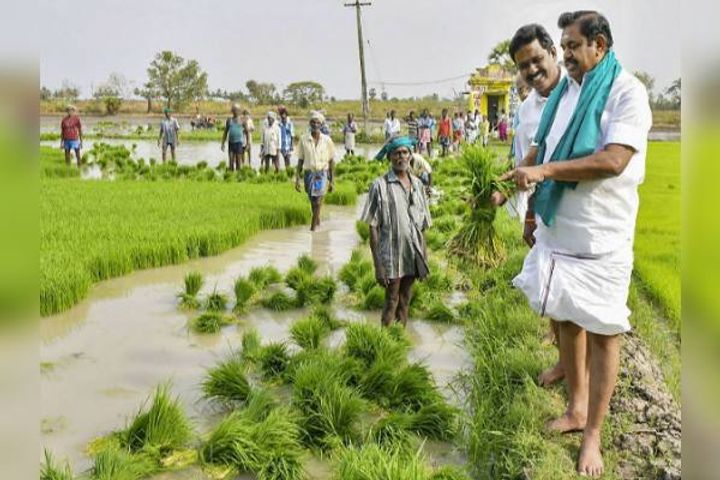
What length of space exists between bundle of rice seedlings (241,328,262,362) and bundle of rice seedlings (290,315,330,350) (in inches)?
10.7

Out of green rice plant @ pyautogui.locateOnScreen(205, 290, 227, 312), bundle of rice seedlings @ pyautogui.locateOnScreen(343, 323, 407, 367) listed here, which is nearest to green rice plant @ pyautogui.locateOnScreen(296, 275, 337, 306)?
green rice plant @ pyautogui.locateOnScreen(205, 290, 227, 312)

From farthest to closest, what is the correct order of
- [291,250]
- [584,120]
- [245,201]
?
[245,201]
[291,250]
[584,120]

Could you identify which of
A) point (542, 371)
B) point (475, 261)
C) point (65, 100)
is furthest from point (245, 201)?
point (65, 100)

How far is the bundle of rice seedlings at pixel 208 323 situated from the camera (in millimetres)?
5191

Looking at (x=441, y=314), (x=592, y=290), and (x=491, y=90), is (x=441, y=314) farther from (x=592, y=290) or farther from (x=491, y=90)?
(x=491, y=90)

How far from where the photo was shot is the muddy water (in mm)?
3699

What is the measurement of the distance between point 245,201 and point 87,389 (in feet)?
21.2

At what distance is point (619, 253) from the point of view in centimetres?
264

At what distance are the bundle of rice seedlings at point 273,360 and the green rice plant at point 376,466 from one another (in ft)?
4.35

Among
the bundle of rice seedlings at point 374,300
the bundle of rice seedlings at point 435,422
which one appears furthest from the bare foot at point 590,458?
the bundle of rice seedlings at point 374,300

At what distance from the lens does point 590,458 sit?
2.76m

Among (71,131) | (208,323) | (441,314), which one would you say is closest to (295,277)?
(208,323)

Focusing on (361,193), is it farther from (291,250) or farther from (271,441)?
(271,441)

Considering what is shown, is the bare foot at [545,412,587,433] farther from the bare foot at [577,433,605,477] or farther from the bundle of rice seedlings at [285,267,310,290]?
the bundle of rice seedlings at [285,267,310,290]
